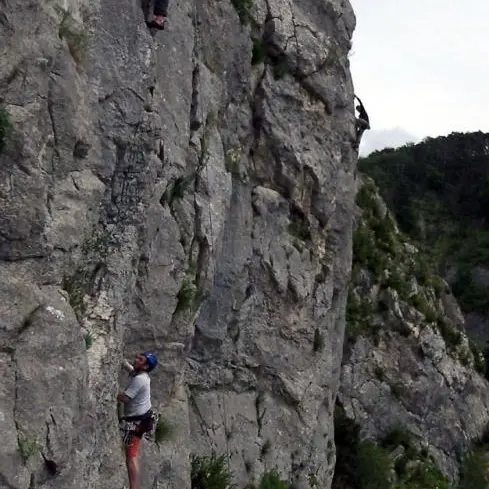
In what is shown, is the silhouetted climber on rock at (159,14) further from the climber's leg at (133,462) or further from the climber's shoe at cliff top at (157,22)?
the climber's leg at (133,462)

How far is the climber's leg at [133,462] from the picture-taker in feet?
32.7

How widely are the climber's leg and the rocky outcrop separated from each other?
1573 centimetres

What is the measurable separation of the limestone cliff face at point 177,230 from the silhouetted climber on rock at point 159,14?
240 millimetres

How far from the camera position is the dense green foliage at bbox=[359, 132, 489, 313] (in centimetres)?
5375

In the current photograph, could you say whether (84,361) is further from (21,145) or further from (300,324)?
(300,324)

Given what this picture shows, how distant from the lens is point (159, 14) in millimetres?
10969

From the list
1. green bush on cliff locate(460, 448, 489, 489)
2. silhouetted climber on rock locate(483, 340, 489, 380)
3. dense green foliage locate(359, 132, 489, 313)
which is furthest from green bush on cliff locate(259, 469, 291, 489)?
dense green foliage locate(359, 132, 489, 313)

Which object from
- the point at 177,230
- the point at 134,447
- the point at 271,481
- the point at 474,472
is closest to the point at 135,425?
the point at 134,447

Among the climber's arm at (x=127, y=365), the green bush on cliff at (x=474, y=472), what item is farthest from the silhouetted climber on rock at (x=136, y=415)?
the green bush on cliff at (x=474, y=472)

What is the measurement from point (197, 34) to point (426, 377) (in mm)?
19299

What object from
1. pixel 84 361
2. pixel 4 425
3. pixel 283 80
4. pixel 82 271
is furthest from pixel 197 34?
pixel 4 425

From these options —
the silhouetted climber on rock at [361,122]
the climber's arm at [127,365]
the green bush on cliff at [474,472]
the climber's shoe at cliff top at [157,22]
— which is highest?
the silhouetted climber on rock at [361,122]

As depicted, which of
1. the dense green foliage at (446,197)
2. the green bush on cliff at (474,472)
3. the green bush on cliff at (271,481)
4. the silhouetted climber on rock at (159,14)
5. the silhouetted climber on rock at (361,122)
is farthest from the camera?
the dense green foliage at (446,197)

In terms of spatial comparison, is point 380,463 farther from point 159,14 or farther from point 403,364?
point 159,14
